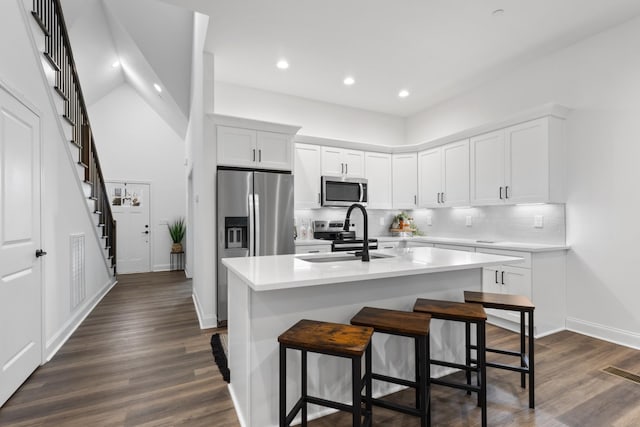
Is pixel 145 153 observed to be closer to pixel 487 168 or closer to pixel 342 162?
pixel 342 162

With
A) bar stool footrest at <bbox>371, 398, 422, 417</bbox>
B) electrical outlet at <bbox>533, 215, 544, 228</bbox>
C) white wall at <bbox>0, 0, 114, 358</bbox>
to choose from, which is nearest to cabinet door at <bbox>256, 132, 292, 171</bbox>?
white wall at <bbox>0, 0, 114, 358</bbox>

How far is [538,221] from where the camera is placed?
3697 millimetres

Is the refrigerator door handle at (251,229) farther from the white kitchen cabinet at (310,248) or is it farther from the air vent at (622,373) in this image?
the air vent at (622,373)

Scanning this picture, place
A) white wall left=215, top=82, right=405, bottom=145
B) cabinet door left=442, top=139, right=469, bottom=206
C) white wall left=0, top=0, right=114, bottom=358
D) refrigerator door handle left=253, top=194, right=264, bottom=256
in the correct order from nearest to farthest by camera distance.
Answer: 1. white wall left=0, top=0, right=114, bottom=358
2. refrigerator door handle left=253, top=194, right=264, bottom=256
3. cabinet door left=442, top=139, right=469, bottom=206
4. white wall left=215, top=82, right=405, bottom=145

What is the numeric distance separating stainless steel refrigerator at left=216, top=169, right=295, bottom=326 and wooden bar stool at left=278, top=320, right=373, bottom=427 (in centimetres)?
209

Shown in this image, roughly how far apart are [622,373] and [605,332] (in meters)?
0.86

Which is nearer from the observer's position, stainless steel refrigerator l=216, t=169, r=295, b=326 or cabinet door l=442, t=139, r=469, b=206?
stainless steel refrigerator l=216, t=169, r=295, b=326

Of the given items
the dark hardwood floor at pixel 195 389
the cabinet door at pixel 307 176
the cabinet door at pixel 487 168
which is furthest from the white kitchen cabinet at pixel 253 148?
the cabinet door at pixel 487 168

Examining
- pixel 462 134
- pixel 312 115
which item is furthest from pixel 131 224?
pixel 462 134

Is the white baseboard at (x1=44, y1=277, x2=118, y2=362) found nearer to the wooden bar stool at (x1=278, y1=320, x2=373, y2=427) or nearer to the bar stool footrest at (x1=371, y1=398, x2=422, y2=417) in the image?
the wooden bar stool at (x1=278, y1=320, x2=373, y2=427)

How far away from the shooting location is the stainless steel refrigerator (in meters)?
3.53

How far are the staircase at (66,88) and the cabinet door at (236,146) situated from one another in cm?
149

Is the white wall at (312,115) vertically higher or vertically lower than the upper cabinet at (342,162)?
higher

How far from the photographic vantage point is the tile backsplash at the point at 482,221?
3.61 metres
